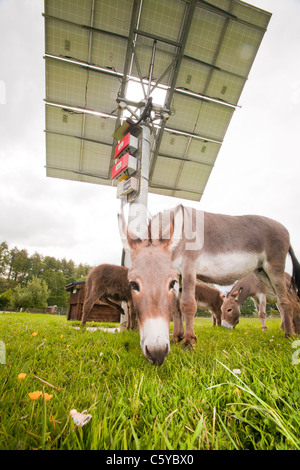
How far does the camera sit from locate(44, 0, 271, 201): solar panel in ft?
20.2

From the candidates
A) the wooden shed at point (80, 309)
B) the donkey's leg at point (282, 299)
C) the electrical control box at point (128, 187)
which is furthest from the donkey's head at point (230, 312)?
the electrical control box at point (128, 187)

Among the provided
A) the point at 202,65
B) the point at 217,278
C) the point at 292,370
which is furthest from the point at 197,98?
the point at 292,370

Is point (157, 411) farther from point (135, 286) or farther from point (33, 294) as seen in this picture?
point (33, 294)

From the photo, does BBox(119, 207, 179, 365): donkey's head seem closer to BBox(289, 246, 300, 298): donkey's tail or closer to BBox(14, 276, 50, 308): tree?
BBox(14, 276, 50, 308): tree

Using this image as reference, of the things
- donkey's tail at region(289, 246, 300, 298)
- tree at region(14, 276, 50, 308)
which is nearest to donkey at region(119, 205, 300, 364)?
donkey's tail at region(289, 246, 300, 298)

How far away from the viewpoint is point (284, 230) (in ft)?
14.7

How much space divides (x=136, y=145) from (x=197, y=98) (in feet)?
12.2

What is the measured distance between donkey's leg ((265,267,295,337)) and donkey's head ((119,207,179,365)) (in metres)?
2.55

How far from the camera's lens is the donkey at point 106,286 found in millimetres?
5047

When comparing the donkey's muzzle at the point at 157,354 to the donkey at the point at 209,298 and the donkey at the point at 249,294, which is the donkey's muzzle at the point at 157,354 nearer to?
the donkey at the point at 249,294

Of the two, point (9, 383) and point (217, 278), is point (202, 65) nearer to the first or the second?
point (217, 278)

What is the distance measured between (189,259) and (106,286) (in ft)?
8.74

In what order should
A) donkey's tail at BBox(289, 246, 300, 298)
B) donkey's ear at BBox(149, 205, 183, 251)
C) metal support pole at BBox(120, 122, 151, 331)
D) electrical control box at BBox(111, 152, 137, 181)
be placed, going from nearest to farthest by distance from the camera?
1. donkey's ear at BBox(149, 205, 183, 251)
2. donkey's tail at BBox(289, 246, 300, 298)
3. metal support pole at BBox(120, 122, 151, 331)
4. electrical control box at BBox(111, 152, 137, 181)

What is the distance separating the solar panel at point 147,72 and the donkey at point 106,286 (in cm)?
466
